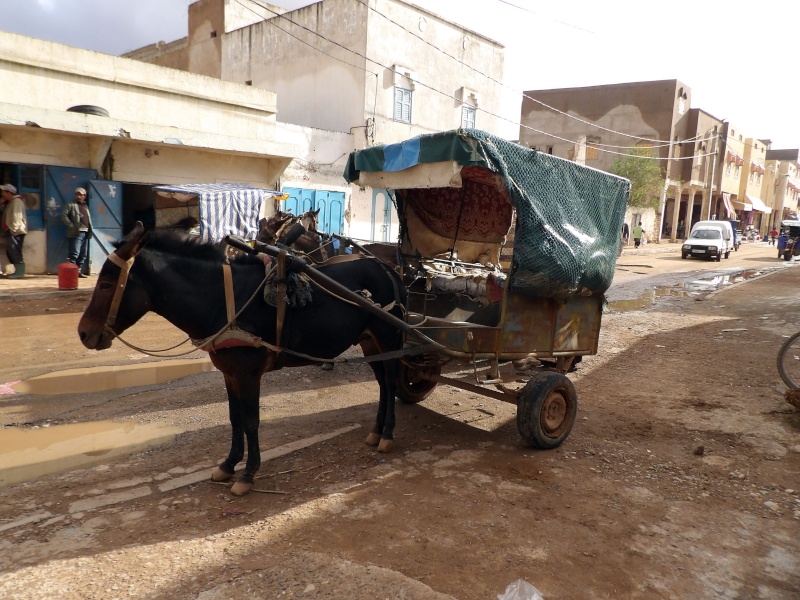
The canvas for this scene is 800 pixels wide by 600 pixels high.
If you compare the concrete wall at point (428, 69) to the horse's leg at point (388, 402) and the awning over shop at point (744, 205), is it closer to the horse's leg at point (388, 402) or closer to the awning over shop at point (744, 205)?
the horse's leg at point (388, 402)

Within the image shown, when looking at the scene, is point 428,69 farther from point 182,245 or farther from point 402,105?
point 182,245

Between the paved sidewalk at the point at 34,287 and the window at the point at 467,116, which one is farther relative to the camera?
the window at the point at 467,116

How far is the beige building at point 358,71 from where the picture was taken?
65.1 ft

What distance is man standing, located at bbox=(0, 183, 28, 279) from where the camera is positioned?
39.7ft

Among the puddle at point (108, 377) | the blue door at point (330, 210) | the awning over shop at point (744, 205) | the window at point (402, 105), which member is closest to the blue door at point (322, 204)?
the blue door at point (330, 210)

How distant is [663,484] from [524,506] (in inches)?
47.8

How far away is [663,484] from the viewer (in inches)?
165

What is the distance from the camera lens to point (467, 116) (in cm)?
2431

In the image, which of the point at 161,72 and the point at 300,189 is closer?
the point at 161,72

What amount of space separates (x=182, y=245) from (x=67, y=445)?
220 cm

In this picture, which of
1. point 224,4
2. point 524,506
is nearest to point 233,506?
point 524,506

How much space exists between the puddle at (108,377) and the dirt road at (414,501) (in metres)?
0.27

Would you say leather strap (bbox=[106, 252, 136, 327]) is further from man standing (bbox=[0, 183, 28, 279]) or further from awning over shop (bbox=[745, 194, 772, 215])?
awning over shop (bbox=[745, 194, 772, 215])

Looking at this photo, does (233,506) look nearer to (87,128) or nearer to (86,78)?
(87,128)
